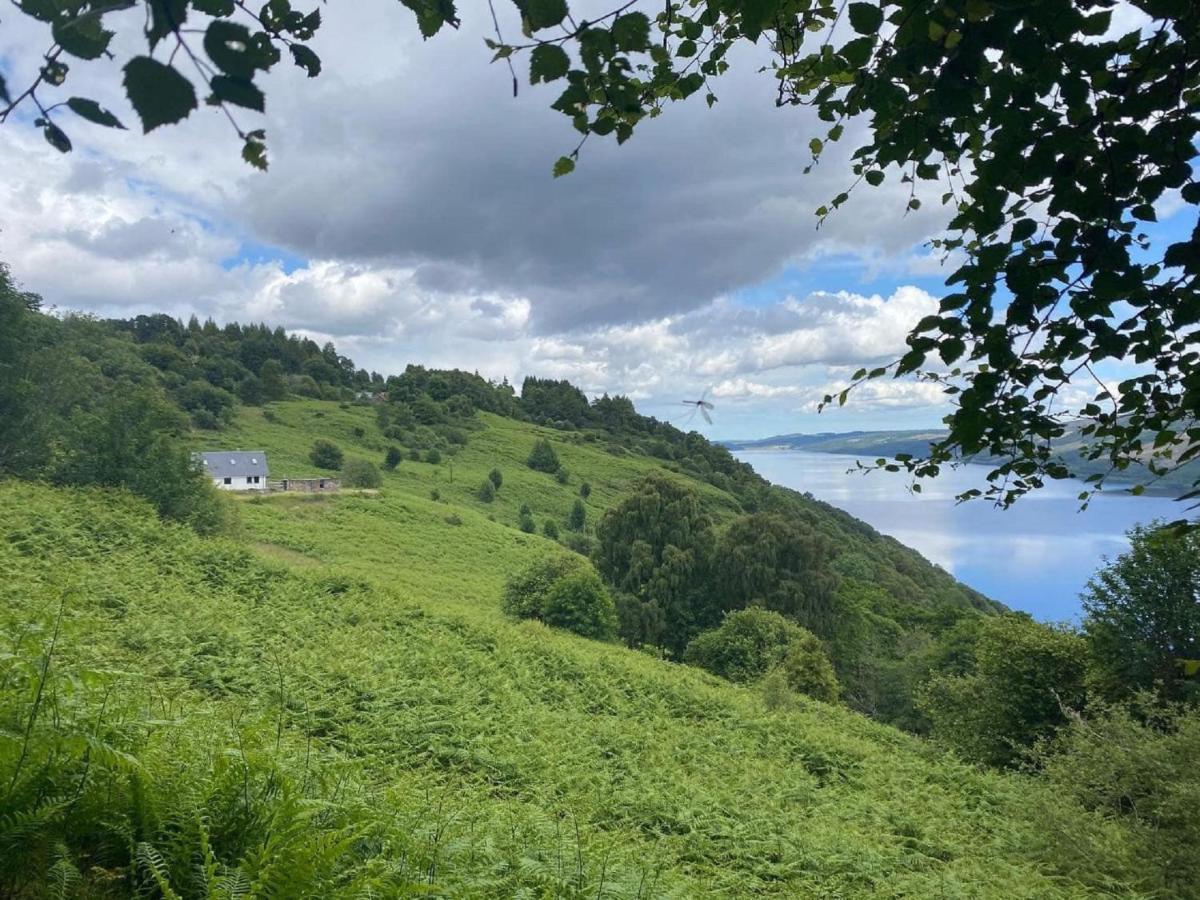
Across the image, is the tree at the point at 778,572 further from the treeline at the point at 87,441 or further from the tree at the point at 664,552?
the treeline at the point at 87,441

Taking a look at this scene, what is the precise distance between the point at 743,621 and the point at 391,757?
2310 cm

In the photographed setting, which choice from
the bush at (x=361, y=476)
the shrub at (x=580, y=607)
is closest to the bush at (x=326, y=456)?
the bush at (x=361, y=476)

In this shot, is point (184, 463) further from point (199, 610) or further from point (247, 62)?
point (247, 62)

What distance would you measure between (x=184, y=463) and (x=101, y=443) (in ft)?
8.18

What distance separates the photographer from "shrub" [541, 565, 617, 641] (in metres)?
26.1

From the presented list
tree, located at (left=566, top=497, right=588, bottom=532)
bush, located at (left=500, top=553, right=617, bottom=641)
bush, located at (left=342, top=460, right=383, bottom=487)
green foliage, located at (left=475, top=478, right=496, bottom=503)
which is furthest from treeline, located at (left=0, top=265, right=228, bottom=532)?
tree, located at (left=566, top=497, right=588, bottom=532)

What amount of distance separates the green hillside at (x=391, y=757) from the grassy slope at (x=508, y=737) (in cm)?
5

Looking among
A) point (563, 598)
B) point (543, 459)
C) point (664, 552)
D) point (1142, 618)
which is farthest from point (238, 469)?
point (1142, 618)

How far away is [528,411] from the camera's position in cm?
11506

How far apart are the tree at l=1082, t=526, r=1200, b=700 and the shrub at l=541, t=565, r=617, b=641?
53.5 feet

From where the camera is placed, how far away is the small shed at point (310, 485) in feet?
157

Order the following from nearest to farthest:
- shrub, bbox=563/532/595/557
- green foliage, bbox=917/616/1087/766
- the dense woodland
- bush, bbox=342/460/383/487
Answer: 1. the dense woodland
2. green foliage, bbox=917/616/1087/766
3. shrub, bbox=563/532/595/557
4. bush, bbox=342/460/383/487

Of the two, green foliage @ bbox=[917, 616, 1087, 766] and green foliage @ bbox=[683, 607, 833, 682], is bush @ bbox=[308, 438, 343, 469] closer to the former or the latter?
green foliage @ bbox=[683, 607, 833, 682]

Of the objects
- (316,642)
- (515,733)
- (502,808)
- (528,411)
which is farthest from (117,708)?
(528,411)
